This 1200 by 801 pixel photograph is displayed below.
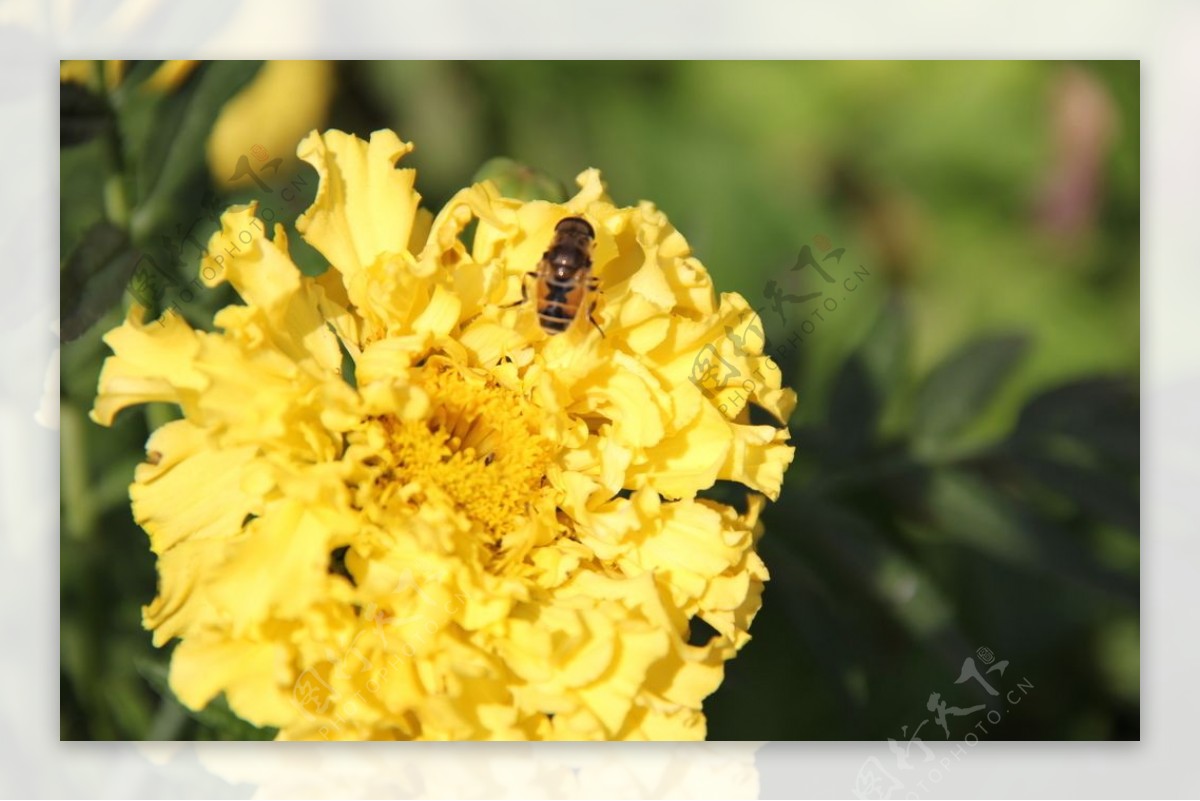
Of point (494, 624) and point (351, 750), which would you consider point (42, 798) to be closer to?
point (351, 750)

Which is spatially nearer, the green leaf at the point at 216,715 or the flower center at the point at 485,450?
the flower center at the point at 485,450

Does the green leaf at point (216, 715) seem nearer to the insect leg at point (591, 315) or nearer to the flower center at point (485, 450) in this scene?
the flower center at point (485, 450)

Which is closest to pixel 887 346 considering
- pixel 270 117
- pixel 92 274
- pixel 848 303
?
pixel 848 303

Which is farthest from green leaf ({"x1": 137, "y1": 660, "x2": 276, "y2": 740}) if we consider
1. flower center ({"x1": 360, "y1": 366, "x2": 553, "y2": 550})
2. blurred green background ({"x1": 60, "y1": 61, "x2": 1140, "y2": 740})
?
flower center ({"x1": 360, "y1": 366, "x2": 553, "y2": 550})
